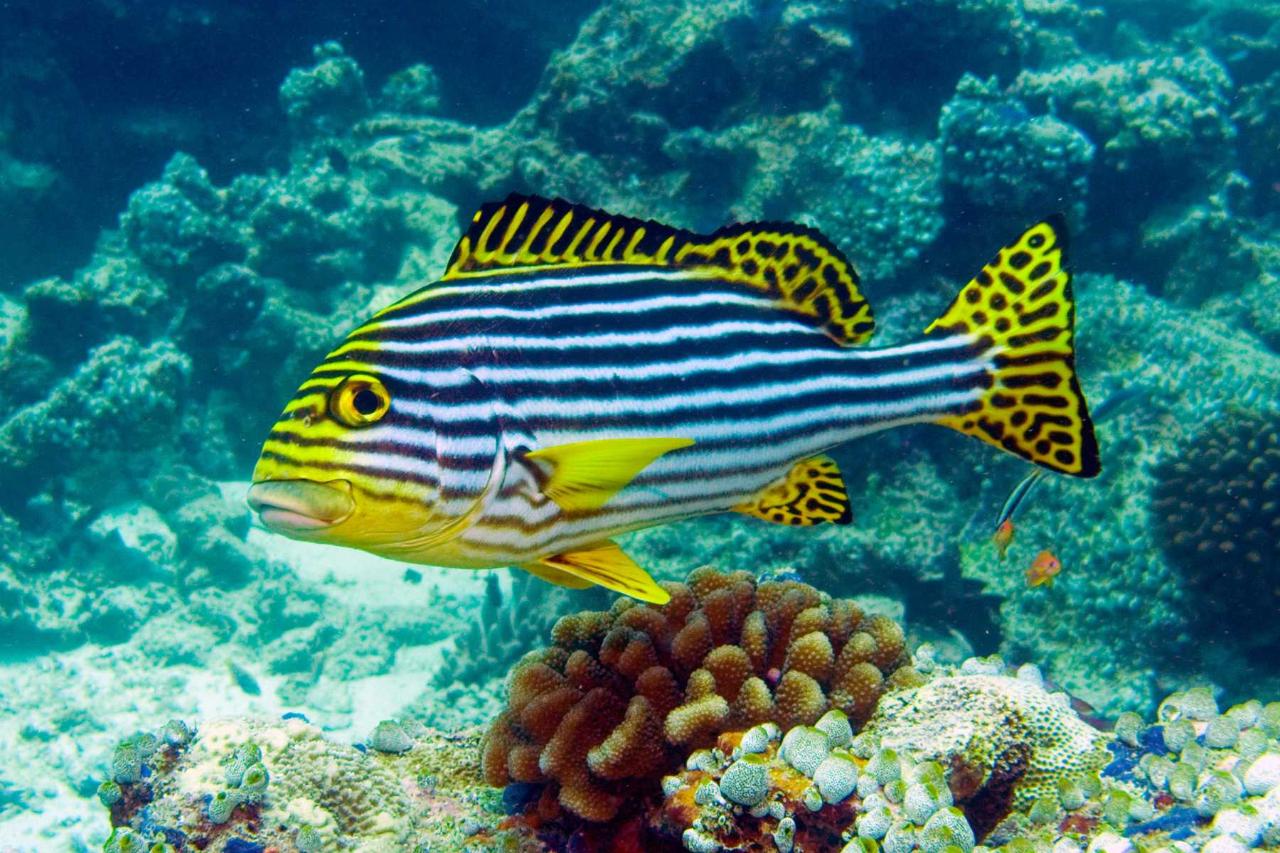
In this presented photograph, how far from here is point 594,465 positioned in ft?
5.90

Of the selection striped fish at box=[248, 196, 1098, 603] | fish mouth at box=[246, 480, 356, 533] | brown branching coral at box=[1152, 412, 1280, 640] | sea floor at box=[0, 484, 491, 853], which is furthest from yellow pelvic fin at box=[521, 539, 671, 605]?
sea floor at box=[0, 484, 491, 853]

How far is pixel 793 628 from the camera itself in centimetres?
311

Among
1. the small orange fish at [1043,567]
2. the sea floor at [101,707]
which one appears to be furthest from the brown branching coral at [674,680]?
the sea floor at [101,707]

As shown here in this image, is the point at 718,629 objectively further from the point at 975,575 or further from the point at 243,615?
the point at 243,615

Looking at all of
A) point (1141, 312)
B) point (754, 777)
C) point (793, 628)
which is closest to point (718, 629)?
point (793, 628)

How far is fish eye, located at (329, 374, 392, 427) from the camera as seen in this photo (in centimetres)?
172

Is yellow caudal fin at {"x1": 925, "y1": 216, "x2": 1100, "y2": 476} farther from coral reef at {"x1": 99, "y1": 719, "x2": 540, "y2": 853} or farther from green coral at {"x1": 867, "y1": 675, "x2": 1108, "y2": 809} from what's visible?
coral reef at {"x1": 99, "y1": 719, "x2": 540, "y2": 853}

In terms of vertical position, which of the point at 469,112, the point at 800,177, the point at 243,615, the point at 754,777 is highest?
the point at 469,112

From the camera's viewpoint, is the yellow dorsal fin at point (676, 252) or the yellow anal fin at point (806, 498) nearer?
the yellow dorsal fin at point (676, 252)

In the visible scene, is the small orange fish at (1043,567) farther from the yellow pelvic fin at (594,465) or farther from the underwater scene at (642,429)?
the yellow pelvic fin at (594,465)

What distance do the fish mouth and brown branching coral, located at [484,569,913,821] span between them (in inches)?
56.3

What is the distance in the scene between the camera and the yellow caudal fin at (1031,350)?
219 cm

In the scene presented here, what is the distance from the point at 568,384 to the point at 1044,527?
7.19m

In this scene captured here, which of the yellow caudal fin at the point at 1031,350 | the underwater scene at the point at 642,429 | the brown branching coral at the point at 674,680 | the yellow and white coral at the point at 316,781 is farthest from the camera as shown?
the yellow and white coral at the point at 316,781
